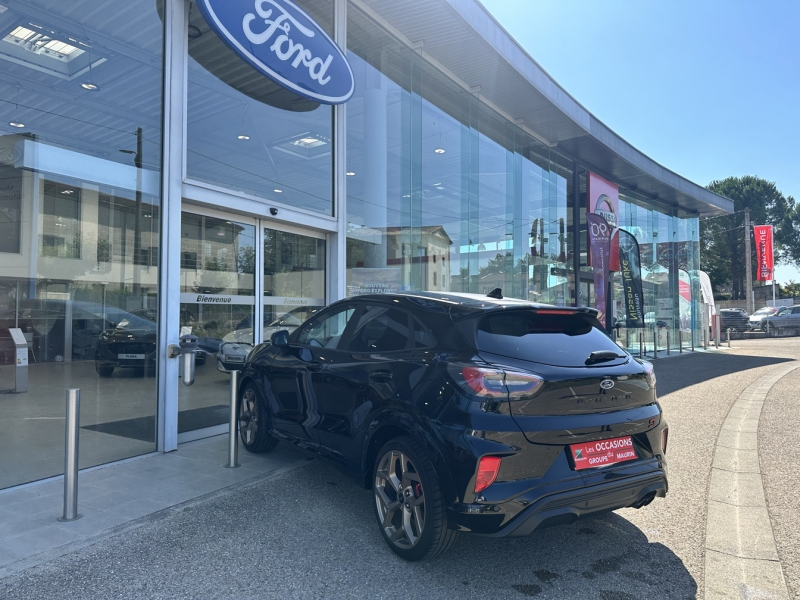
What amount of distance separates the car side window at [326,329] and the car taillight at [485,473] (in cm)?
182

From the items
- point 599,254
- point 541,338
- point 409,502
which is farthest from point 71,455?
point 599,254

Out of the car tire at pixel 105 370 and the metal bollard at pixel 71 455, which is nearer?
the metal bollard at pixel 71 455

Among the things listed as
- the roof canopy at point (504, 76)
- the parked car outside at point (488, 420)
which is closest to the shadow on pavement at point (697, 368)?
the roof canopy at point (504, 76)

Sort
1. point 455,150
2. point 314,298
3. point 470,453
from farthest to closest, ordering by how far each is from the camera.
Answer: point 455,150 → point 314,298 → point 470,453

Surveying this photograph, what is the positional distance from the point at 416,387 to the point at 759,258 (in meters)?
59.2

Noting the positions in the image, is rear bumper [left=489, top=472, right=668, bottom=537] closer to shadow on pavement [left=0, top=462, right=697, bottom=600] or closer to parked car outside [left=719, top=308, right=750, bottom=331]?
shadow on pavement [left=0, top=462, right=697, bottom=600]

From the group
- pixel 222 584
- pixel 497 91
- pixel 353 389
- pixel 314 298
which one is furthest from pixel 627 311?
pixel 222 584

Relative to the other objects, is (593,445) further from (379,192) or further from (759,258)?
(759,258)

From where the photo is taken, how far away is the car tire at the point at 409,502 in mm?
3062

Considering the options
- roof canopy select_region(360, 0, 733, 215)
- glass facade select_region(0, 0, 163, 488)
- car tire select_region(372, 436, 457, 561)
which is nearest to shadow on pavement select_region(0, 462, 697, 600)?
car tire select_region(372, 436, 457, 561)

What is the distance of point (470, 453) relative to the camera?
292 cm

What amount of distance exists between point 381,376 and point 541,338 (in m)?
1.04

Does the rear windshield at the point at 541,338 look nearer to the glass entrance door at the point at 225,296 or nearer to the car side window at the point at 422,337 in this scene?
the car side window at the point at 422,337

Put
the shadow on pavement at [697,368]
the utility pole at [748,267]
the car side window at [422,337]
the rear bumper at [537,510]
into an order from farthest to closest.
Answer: the utility pole at [748,267]
the shadow on pavement at [697,368]
the car side window at [422,337]
the rear bumper at [537,510]
